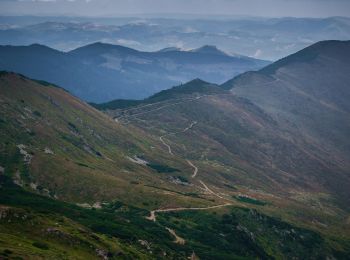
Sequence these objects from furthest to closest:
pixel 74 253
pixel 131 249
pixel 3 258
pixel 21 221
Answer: pixel 131 249, pixel 21 221, pixel 74 253, pixel 3 258

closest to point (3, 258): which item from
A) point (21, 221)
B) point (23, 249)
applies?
point (23, 249)

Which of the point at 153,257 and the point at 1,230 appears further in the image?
the point at 153,257

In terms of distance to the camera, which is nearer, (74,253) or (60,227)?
(74,253)

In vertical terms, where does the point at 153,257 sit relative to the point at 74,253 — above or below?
below

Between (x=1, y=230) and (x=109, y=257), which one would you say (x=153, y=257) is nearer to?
(x=109, y=257)

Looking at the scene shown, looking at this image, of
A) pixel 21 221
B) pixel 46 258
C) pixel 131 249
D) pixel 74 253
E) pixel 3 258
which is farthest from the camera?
pixel 131 249

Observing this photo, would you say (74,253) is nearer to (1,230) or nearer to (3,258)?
(1,230)

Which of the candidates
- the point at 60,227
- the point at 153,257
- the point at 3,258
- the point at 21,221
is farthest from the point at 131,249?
the point at 3,258

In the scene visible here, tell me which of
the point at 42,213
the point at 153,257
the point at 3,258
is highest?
the point at 3,258

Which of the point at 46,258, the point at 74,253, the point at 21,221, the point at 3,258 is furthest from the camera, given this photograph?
the point at 21,221
